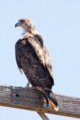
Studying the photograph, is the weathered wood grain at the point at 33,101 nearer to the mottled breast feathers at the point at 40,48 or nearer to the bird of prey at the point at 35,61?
the bird of prey at the point at 35,61

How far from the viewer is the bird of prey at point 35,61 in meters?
5.64

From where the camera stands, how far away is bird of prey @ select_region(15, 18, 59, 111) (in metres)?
5.64

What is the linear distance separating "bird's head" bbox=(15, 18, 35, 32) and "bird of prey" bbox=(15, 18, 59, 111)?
0.33 m

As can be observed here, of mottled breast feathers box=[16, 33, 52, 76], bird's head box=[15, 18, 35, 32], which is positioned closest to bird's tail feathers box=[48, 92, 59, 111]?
mottled breast feathers box=[16, 33, 52, 76]

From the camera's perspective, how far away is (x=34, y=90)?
15.6 ft

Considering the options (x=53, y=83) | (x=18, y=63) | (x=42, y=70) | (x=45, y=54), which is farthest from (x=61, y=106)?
(x=18, y=63)

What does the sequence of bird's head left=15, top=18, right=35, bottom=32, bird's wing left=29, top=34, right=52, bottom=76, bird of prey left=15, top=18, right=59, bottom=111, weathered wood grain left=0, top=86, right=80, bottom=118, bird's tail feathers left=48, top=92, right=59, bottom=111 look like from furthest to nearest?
bird's head left=15, top=18, right=35, bottom=32, bird's wing left=29, top=34, right=52, bottom=76, bird of prey left=15, top=18, right=59, bottom=111, bird's tail feathers left=48, top=92, right=59, bottom=111, weathered wood grain left=0, top=86, right=80, bottom=118

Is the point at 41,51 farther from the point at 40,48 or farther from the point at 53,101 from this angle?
the point at 53,101

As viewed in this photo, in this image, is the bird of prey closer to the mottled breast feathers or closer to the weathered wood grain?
the mottled breast feathers

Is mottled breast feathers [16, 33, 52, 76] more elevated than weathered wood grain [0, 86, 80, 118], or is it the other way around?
mottled breast feathers [16, 33, 52, 76]

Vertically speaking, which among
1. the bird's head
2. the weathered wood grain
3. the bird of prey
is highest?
the bird's head

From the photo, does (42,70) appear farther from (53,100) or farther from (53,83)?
(53,100)

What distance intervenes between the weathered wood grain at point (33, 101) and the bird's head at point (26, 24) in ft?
10.1

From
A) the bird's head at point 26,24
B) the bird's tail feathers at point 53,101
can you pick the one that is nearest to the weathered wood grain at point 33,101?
the bird's tail feathers at point 53,101
